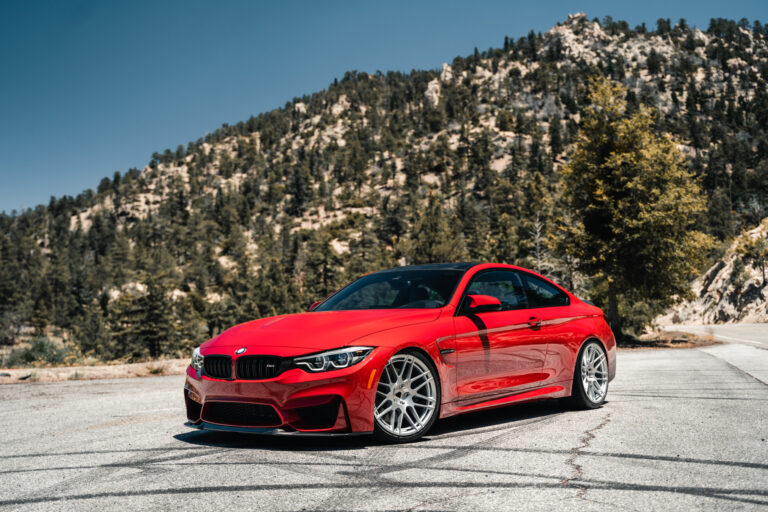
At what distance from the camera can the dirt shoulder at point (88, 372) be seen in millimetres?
11453

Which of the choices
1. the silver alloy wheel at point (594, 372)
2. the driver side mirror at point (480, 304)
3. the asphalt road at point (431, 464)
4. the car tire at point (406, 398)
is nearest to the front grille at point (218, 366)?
the asphalt road at point (431, 464)

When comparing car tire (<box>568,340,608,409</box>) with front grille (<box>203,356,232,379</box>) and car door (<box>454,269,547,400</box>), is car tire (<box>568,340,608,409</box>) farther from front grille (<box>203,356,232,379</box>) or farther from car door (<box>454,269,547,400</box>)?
front grille (<box>203,356,232,379</box>)

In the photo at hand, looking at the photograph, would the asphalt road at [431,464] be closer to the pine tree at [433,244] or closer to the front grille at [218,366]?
the front grille at [218,366]

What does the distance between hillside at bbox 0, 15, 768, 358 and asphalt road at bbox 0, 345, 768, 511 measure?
111ft

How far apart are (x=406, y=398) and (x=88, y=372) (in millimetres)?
10033

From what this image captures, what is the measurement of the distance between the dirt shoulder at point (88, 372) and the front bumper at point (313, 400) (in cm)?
902

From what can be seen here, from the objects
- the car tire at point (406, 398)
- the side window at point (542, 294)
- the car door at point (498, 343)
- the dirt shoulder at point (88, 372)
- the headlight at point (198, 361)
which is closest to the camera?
the car tire at point (406, 398)

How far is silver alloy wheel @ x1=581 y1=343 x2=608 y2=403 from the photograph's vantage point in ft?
21.5

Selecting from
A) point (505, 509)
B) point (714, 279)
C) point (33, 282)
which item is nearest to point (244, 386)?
point (505, 509)

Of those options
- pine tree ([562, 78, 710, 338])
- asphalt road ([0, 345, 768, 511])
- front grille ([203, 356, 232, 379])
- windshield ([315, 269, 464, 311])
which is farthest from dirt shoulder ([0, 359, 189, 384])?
pine tree ([562, 78, 710, 338])

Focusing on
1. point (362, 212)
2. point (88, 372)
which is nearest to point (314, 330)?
point (88, 372)

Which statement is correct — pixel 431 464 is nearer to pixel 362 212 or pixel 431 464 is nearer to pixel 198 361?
pixel 198 361

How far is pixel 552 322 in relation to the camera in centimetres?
628

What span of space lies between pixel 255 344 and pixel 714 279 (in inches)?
2130
